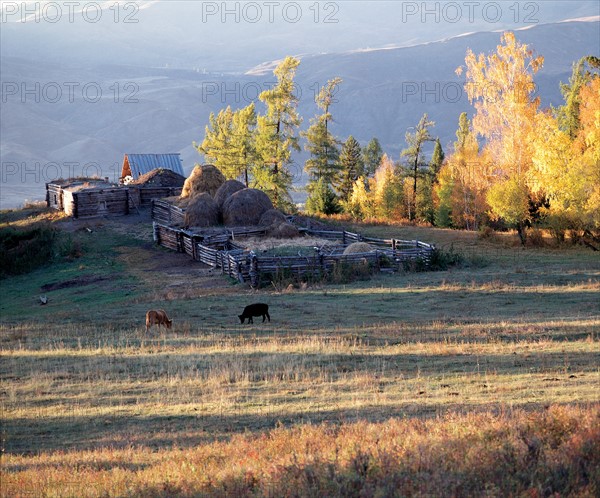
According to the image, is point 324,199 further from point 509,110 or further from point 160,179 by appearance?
point 509,110

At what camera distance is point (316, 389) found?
52.7ft

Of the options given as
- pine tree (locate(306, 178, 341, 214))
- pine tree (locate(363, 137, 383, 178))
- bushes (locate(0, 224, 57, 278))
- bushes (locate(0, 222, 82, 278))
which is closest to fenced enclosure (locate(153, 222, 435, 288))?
bushes (locate(0, 222, 82, 278))

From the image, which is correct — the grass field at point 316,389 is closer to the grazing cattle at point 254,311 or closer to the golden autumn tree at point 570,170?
the grazing cattle at point 254,311

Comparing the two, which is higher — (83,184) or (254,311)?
(83,184)

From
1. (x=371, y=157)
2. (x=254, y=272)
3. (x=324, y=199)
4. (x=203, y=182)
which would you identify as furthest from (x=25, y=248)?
(x=371, y=157)

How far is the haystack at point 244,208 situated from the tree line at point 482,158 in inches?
550

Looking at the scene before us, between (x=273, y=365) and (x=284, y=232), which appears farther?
(x=284, y=232)

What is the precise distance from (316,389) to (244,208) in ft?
111

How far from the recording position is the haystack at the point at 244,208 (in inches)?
1929

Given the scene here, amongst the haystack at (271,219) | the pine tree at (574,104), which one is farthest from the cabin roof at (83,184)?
the pine tree at (574,104)

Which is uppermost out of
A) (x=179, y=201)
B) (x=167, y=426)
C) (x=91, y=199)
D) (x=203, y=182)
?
(x=203, y=182)

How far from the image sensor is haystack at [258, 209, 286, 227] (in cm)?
4875

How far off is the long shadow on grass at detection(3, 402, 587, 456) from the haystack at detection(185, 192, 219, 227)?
34.1m

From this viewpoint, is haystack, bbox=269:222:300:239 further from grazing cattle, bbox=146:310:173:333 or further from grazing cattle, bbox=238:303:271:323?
grazing cattle, bbox=146:310:173:333
